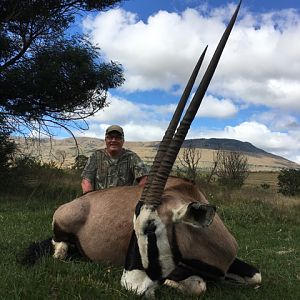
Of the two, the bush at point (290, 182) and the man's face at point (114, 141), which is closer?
the man's face at point (114, 141)

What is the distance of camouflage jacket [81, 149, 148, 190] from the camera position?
670 centimetres

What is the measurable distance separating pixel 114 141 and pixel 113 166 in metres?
0.36

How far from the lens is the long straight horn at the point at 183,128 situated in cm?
374

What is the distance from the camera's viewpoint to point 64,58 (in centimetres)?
1540

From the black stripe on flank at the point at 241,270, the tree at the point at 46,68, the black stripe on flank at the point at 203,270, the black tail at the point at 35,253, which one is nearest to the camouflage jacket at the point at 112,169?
the black tail at the point at 35,253

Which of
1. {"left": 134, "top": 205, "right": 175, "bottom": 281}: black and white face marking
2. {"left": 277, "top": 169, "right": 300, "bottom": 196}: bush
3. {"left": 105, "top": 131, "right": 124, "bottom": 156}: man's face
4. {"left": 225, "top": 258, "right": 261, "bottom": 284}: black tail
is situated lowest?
{"left": 277, "top": 169, "right": 300, "bottom": 196}: bush

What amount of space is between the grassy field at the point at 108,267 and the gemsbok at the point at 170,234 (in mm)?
141

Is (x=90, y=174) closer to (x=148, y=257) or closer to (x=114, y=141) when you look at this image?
(x=114, y=141)

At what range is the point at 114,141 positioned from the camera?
6648 millimetres

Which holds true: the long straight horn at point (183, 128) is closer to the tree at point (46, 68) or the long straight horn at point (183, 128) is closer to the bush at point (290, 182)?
the tree at point (46, 68)

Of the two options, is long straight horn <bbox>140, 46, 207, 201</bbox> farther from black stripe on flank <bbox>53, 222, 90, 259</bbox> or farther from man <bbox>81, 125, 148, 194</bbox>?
man <bbox>81, 125, 148, 194</bbox>

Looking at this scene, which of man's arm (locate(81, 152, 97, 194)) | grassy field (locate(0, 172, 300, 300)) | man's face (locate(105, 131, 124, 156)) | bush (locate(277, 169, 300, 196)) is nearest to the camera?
grassy field (locate(0, 172, 300, 300))

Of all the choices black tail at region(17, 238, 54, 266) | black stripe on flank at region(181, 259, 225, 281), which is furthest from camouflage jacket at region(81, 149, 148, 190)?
black stripe on flank at region(181, 259, 225, 281)

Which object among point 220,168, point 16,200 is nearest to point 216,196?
point 16,200
